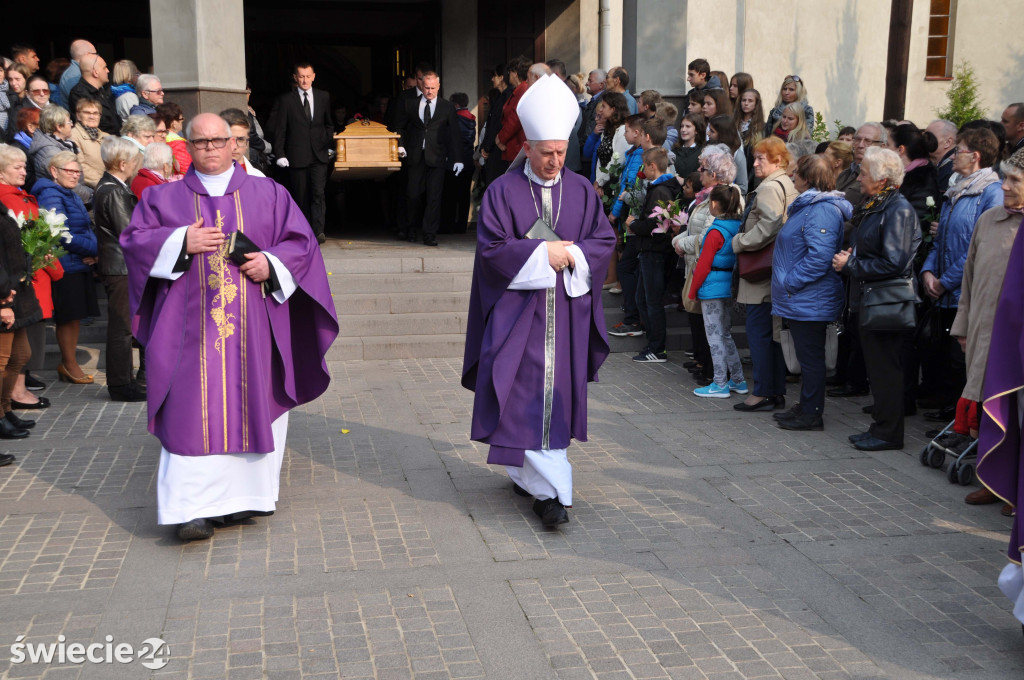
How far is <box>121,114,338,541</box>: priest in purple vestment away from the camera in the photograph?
5.19 metres

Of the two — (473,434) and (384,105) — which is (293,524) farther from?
(384,105)

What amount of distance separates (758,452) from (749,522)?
1.27 m

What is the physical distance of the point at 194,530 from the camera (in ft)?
16.8

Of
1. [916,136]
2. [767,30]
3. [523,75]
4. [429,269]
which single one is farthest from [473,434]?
[767,30]

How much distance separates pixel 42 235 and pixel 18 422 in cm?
129

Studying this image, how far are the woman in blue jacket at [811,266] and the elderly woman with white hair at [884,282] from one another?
0.19 m

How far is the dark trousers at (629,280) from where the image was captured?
32.0 ft

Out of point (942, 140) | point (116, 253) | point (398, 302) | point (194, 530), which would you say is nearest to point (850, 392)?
point (942, 140)

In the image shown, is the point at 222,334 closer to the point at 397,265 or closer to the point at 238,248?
the point at 238,248

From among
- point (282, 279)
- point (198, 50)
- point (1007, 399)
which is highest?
point (198, 50)

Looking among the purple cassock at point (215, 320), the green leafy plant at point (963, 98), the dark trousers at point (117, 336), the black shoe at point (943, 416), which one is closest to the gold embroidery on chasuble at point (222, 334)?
the purple cassock at point (215, 320)

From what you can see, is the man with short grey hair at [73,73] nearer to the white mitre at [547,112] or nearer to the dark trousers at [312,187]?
the dark trousers at [312,187]

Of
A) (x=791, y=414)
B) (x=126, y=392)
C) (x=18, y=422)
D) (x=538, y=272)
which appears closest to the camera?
(x=538, y=272)

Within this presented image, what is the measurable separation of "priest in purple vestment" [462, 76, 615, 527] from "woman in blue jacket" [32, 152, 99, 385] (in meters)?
4.07
